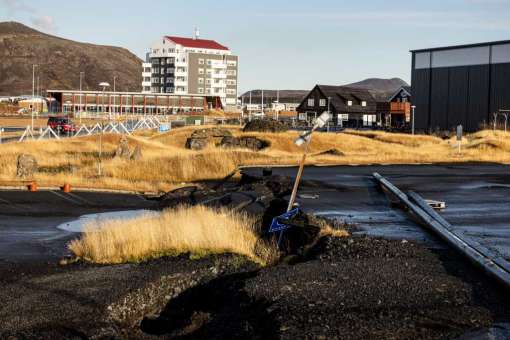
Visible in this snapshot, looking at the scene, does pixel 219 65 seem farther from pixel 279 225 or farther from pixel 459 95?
pixel 279 225

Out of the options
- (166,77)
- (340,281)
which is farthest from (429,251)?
(166,77)

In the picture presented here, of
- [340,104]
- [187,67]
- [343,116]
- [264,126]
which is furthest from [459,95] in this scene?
[187,67]

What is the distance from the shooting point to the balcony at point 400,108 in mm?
102562

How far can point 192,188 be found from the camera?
2517cm

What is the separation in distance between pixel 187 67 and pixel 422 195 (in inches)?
5814

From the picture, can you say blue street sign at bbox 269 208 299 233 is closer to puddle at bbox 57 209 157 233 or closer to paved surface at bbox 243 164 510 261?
paved surface at bbox 243 164 510 261

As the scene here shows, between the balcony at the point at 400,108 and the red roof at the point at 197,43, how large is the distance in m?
75.6

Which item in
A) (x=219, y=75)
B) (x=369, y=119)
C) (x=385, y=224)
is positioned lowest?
(x=385, y=224)

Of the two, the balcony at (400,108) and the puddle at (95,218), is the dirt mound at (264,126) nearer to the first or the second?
the balcony at (400,108)

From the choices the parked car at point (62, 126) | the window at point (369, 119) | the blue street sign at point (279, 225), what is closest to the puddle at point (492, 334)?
the blue street sign at point (279, 225)

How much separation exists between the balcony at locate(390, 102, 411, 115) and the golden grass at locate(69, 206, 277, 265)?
298 ft

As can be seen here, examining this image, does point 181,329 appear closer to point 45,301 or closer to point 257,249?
point 45,301

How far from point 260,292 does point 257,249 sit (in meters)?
3.47

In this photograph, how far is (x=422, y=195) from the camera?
22.4m
